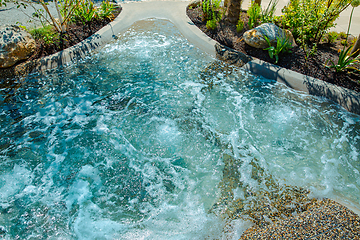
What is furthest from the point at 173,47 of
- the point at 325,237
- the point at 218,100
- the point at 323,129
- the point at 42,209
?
the point at 325,237

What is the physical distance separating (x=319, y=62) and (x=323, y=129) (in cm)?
220

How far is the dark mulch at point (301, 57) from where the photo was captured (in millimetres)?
5207

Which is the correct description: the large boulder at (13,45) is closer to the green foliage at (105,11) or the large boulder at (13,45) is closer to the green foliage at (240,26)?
the green foliage at (105,11)

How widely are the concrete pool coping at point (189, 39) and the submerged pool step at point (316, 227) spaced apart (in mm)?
2878

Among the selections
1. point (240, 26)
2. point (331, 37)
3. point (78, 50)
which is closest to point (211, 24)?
point (240, 26)

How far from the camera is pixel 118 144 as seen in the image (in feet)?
13.9

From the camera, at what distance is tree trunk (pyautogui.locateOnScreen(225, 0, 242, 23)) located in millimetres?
6797

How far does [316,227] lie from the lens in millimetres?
2766

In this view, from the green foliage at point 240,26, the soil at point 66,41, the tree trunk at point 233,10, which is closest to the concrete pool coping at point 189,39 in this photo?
the soil at point 66,41

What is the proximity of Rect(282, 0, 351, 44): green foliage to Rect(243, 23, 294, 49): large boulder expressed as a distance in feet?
1.39

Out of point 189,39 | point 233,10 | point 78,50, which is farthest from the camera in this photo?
point 189,39

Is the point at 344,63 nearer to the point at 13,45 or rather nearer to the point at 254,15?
the point at 254,15

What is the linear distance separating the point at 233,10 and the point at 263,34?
5.06ft

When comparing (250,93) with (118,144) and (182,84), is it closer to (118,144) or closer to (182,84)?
(182,84)
